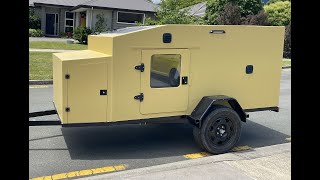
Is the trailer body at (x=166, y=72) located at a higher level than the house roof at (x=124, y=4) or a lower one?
lower

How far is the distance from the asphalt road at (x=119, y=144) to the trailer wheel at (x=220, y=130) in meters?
0.35

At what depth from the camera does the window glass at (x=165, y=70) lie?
17.7 feet

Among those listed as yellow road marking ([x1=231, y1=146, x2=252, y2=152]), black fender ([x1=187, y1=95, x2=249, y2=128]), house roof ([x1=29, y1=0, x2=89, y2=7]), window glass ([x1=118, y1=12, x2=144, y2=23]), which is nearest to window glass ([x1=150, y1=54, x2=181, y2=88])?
black fender ([x1=187, y1=95, x2=249, y2=128])

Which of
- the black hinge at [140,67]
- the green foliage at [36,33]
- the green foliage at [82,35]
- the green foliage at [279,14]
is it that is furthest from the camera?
the green foliage at [36,33]

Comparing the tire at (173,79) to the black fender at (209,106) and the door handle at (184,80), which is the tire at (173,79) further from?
the black fender at (209,106)

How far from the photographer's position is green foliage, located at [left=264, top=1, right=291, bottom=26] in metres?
30.0

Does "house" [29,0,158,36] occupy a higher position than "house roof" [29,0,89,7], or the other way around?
"house roof" [29,0,89,7]

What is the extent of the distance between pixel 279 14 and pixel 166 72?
27.7 meters

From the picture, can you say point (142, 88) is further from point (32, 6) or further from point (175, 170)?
point (32, 6)

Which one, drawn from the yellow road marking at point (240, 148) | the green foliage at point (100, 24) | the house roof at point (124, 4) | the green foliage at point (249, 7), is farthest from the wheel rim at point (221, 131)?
the house roof at point (124, 4)

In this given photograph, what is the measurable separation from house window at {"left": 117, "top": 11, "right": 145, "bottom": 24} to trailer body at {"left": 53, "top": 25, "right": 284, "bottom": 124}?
86.6ft

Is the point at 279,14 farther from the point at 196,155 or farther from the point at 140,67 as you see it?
the point at 140,67

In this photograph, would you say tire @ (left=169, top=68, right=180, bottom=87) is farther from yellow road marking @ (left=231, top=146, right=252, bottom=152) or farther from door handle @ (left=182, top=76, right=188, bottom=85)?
yellow road marking @ (left=231, top=146, right=252, bottom=152)

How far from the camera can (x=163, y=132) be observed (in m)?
6.71
